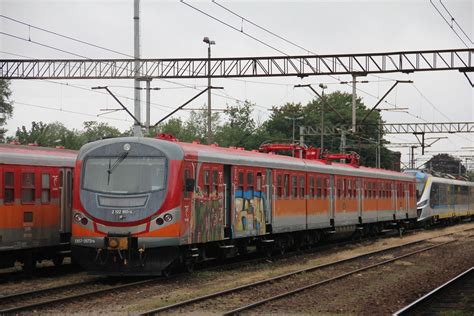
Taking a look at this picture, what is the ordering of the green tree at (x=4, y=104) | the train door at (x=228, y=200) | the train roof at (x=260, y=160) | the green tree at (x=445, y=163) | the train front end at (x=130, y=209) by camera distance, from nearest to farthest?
1. the train front end at (x=130, y=209)
2. the train roof at (x=260, y=160)
3. the train door at (x=228, y=200)
4. the green tree at (x=4, y=104)
5. the green tree at (x=445, y=163)

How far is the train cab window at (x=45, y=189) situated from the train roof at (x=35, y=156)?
1.00ft

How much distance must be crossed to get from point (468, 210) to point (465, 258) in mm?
34440

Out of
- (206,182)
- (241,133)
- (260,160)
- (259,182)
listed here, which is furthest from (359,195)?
(241,133)

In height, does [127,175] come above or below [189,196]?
above

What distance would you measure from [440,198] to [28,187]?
34.6 m

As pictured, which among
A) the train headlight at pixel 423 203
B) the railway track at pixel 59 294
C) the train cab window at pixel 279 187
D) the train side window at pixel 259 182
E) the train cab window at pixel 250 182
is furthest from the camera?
the train headlight at pixel 423 203

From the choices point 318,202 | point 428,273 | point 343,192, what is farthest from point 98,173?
point 343,192

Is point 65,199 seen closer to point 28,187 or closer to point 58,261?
point 28,187

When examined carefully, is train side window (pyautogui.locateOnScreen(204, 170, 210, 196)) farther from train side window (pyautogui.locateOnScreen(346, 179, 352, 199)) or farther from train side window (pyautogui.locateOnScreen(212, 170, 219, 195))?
train side window (pyautogui.locateOnScreen(346, 179, 352, 199))

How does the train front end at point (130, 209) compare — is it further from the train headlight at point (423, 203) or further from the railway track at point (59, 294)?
the train headlight at point (423, 203)

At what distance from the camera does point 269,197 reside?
23328 millimetres

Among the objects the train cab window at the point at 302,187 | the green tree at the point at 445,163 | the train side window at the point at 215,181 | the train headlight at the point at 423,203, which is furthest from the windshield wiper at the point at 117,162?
the green tree at the point at 445,163

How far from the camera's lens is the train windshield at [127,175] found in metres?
17.5

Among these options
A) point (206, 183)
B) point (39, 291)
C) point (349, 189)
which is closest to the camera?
point (39, 291)
